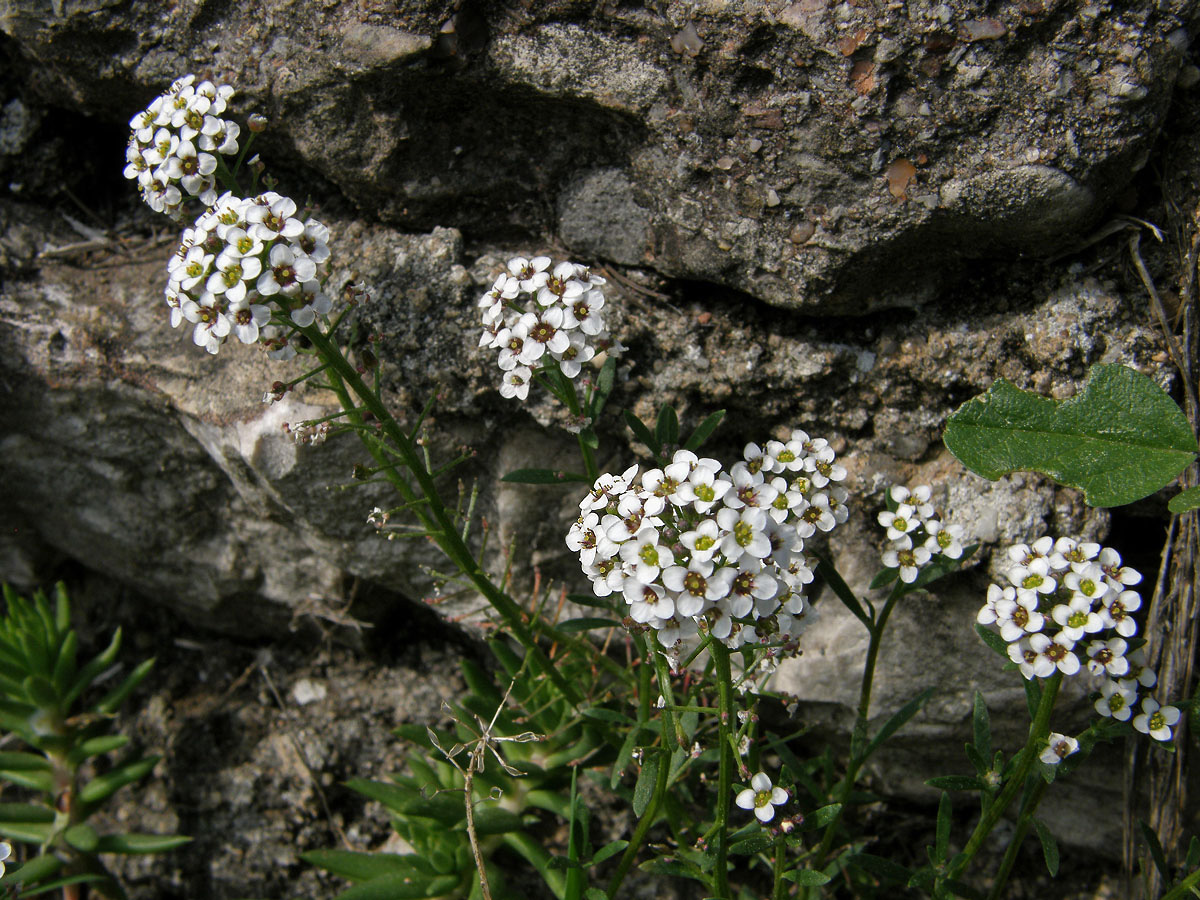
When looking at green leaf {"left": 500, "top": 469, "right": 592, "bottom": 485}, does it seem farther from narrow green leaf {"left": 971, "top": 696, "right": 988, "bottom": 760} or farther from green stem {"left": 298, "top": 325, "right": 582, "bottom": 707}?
narrow green leaf {"left": 971, "top": 696, "right": 988, "bottom": 760}

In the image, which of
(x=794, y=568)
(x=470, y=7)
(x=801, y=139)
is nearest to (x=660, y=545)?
(x=794, y=568)

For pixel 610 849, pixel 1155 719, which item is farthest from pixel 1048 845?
pixel 610 849

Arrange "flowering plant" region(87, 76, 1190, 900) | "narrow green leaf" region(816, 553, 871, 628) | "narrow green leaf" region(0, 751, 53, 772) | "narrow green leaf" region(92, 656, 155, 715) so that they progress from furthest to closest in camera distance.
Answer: "narrow green leaf" region(92, 656, 155, 715)
"narrow green leaf" region(0, 751, 53, 772)
"narrow green leaf" region(816, 553, 871, 628)
"flowering plant" region(87, 76, 1190, 900)

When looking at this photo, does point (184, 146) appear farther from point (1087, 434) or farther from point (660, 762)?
point (1087, 434)

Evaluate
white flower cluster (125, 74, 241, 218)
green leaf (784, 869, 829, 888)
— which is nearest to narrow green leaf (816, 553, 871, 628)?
green leaf (784, 869, 829, 888)

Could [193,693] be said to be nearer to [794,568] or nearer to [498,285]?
[498,285]

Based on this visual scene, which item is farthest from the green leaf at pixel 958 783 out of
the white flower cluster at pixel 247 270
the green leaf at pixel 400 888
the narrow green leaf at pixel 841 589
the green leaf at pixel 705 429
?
the white flower cluster at pixel 247 270

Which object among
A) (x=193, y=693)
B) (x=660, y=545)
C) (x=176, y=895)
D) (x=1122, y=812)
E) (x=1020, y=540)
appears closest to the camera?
(x=660, y=545)
